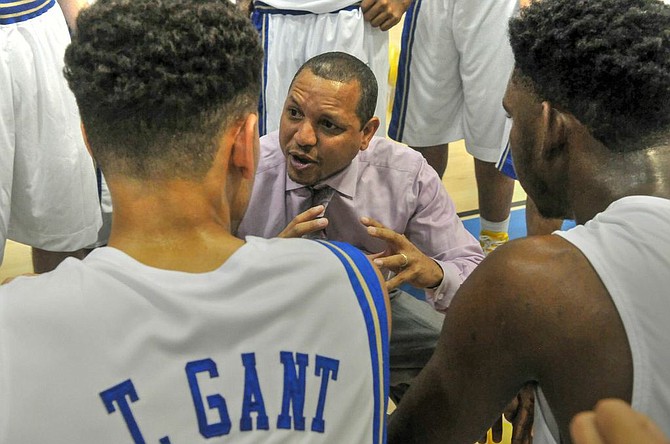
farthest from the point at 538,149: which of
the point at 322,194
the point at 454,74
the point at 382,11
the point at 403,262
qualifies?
the point at 454,74

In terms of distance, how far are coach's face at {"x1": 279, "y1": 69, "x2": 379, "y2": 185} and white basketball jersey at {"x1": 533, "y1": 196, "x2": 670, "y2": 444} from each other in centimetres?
102

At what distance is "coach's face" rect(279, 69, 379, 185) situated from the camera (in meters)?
2.07

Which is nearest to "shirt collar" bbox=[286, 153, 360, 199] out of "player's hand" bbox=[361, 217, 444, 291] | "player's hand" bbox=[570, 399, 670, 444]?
"player's hand" bbox=[361, 217, 444, 291]

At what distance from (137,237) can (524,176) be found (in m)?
0.78

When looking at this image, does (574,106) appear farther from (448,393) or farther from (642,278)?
(448,393)

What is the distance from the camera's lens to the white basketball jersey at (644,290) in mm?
1120

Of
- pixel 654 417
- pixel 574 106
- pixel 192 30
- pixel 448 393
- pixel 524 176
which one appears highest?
pixel 192 30

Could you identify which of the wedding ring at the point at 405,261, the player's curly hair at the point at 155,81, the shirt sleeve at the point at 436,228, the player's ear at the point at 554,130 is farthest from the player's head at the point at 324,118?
the player's curly hair at the point at 155,81

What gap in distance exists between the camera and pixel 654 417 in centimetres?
114

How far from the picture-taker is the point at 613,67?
4.32ft

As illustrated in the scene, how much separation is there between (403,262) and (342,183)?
37 cm

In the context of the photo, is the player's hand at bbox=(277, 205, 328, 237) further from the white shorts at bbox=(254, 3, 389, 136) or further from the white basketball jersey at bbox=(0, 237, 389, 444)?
the white shorts at bbox=(254, 3, 389, 136)

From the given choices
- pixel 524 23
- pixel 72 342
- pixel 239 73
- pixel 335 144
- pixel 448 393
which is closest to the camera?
pixel 72 342

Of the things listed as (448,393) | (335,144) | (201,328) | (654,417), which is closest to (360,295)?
(201,328)
